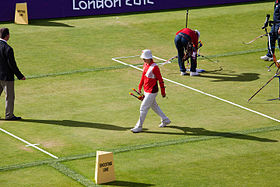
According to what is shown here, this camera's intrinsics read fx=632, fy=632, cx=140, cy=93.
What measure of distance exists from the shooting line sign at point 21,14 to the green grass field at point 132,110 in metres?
0.36

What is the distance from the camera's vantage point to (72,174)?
1301cm

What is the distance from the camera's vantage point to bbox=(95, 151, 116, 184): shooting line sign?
12.3 metres

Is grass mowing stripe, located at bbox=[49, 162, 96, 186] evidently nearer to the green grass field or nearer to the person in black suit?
the green grass field

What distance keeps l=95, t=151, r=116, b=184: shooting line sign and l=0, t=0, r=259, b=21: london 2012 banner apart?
17154mm

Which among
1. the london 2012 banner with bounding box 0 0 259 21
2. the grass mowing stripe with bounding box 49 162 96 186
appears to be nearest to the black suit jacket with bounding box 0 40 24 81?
the grass mowing stripe with bounding box 49 162 96 186

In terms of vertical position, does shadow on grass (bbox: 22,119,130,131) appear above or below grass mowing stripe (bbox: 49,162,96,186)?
above

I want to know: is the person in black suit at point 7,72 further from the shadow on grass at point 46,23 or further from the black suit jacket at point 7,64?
the shadow on grass at point 46,23

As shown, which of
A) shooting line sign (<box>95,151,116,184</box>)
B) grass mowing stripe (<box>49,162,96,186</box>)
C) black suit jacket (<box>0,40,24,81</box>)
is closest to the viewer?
shooting line sign (<box>95,151,116,184</box>)

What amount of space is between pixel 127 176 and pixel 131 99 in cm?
595

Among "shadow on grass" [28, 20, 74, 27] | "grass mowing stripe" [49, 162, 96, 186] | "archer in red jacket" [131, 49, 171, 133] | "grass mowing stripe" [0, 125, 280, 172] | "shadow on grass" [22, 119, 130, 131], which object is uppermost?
"shadow on grass" [28, 20, 74, 27]

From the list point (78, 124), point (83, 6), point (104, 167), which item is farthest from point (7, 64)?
point (83, 6)

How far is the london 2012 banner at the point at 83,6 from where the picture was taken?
2831cm

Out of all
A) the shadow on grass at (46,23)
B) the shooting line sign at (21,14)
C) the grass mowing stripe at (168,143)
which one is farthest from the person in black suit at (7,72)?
the shadow on grass at (46,23)

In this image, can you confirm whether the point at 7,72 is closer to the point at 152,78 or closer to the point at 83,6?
the point at 152,78
